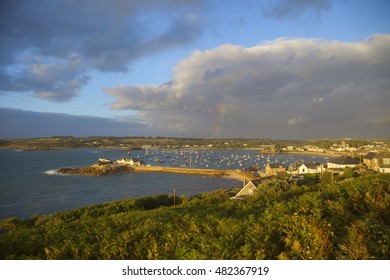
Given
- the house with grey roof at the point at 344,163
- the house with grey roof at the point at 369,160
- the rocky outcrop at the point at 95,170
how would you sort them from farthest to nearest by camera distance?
the rocky outcrop at the point at 95,170
the house with grey roof at the point at 344,163
the house with grey roof at the point at 369,160

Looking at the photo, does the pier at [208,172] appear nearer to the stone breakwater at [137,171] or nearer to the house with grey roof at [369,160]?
the stone breakwater at [137,171]

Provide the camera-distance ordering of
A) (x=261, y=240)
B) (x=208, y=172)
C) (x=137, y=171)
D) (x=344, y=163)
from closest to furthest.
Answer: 1. (x=261, y=240)
2. (x=344, y=163)
3. (x=208, y=172)
4. (x=137, y=171)

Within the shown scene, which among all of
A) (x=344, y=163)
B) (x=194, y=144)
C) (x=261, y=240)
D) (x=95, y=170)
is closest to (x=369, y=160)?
(x=344, y=163)

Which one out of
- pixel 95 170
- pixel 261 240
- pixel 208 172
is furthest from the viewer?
pixel 208 172

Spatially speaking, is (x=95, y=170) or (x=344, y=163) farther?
(x=95, y=170)

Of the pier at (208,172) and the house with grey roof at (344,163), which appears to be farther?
the pier at (208,172)

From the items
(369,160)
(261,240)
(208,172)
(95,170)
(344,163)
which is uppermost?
(261,240)

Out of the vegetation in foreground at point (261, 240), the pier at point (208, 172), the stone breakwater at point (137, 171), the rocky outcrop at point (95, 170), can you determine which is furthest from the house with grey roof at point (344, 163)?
the rocky outcrop at point (95, 170)

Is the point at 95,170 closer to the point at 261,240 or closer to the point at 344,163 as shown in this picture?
the point at 344,163

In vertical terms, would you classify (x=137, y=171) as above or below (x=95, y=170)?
below
